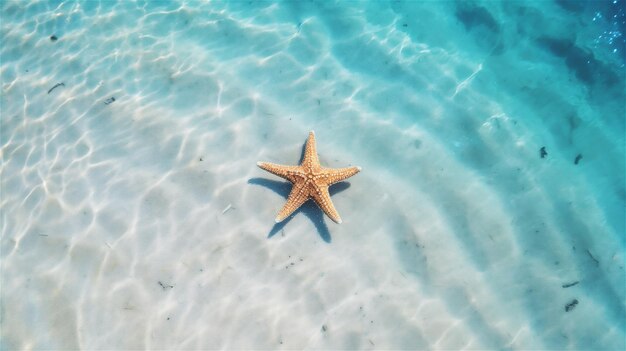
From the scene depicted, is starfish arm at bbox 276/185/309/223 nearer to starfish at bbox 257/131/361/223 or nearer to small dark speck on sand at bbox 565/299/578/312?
starfish at bbox 257/131/361/223

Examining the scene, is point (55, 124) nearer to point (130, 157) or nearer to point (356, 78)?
point (130, 157)

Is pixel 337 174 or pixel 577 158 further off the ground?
pixel 577 158

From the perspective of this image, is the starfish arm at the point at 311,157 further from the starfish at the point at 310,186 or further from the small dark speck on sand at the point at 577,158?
the small dark speck on sand at the point at 577,158

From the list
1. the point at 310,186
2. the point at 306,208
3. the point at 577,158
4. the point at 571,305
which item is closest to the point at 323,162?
Result: the point at 306,208

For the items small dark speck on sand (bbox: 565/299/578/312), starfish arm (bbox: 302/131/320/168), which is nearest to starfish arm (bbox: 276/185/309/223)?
starfish arm (bbox: 302/131/320/168)

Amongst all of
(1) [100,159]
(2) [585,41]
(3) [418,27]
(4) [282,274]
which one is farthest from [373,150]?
(2) [585,41]

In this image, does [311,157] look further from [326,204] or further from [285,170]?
[326,204]
